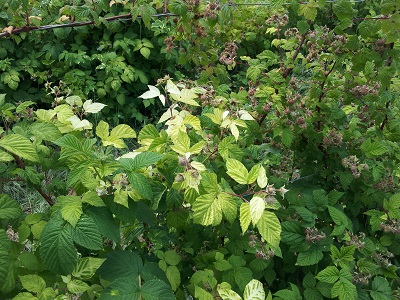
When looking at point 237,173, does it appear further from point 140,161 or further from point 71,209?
point 71,209

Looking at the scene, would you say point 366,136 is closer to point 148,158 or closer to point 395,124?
point 395,124

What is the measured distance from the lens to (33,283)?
3.74 ft

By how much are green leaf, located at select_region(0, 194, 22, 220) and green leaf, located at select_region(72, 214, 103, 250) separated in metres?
0.20

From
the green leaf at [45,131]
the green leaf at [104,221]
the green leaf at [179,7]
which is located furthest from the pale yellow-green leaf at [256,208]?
the green leaf at [179,7]

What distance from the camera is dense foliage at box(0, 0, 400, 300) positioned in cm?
116

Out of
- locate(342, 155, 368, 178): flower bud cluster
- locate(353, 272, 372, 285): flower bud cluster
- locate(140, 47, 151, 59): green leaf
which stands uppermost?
locate(342, 155, 368, 178): flower bud cluster

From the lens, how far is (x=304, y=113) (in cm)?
196

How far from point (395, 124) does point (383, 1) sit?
0.50 m

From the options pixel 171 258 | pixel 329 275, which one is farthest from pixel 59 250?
pixel 329 275

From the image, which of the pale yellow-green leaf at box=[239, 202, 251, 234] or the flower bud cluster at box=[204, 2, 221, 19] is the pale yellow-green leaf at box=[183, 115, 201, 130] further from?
the flower bud cluster at box=[204, 2, 221, 19]

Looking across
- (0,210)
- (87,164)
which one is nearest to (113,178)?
(87,164)

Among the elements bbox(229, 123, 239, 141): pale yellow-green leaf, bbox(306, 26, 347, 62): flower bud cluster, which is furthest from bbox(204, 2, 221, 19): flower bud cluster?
bbox(229, 123, 239, 141): pale yellow-green leaf

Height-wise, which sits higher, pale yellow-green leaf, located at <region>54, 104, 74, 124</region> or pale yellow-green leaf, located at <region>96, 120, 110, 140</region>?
pale yellow-green leaf, located at <region>96, 120, 110, 140</region>

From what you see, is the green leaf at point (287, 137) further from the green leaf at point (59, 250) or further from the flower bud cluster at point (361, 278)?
the green leaf at point (59, 250)
